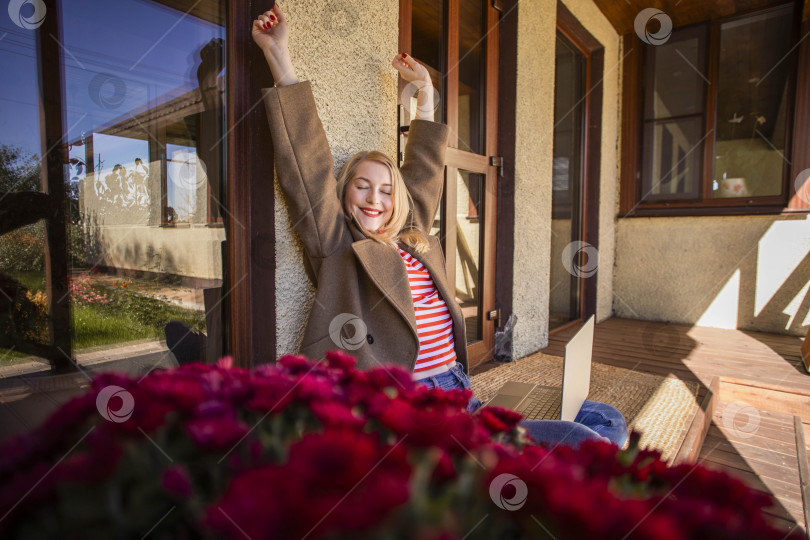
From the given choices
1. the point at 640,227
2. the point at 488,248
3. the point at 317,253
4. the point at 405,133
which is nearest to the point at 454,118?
the point at 405,133

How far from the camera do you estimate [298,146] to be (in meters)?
1.21

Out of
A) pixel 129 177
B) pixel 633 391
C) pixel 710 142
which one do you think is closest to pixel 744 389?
pixel 633 391

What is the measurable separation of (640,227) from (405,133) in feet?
10.1

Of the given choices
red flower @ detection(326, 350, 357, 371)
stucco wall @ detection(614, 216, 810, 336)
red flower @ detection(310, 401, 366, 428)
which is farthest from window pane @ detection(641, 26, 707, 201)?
red flower @ detection(310, 401, 366, 428)

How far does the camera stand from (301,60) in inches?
52.2

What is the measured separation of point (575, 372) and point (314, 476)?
44.2 inches

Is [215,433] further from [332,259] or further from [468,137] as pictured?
[468,137]

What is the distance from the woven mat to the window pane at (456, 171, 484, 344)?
0.30 metres

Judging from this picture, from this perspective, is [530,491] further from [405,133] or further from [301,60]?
[405,133]

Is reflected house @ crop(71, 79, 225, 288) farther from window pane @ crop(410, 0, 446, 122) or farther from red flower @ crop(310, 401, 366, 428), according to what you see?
window pane @ crop(410, 0, 446, 122)

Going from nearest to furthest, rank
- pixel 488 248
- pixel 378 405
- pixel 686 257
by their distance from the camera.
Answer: pixel 378 405 → pixel 488 248 → pixel 686 257

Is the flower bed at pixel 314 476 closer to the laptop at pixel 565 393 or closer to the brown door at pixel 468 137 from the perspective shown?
the laptop at pixel 565 393

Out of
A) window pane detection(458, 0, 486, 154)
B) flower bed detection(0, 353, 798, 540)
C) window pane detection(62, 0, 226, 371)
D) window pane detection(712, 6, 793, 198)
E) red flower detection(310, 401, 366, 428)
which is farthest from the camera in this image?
window pane detection(712, 6, 793, 198)

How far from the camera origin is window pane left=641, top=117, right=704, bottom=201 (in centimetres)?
385
